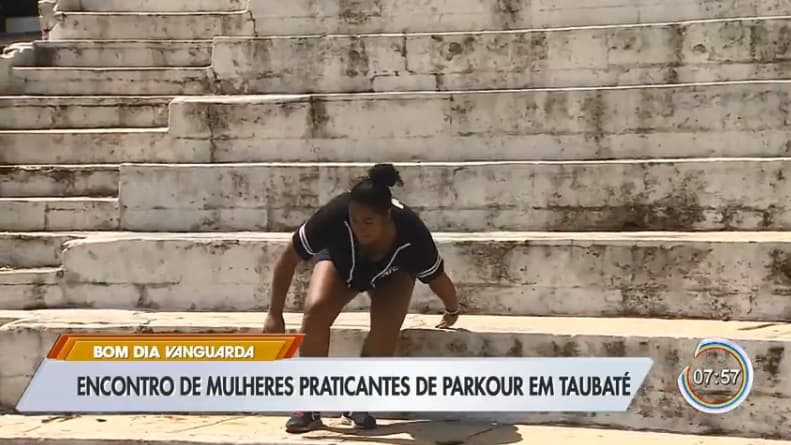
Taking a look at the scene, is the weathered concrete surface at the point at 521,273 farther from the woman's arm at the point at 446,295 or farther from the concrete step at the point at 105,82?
the concrete step at the point at 105,82

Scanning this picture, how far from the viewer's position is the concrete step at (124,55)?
279 inches

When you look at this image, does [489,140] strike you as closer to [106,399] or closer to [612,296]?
[612,296]

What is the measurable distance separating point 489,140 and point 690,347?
2.00 metres

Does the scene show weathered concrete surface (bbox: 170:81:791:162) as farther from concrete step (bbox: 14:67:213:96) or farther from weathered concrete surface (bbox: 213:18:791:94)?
concrete step (bbox: 14:67:213:96)

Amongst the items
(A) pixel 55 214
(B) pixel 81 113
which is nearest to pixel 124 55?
(B) pixel 81 113

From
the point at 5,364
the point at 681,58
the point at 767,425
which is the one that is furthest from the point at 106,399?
the point at 681,58

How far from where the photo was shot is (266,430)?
4.07m

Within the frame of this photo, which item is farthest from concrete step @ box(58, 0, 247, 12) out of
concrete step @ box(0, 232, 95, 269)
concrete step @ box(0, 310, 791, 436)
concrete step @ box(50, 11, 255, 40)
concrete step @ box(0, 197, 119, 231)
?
concrete step @ box(0, 310, 791, 436)

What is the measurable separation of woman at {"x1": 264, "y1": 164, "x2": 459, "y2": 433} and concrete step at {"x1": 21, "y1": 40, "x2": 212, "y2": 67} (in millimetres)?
3501

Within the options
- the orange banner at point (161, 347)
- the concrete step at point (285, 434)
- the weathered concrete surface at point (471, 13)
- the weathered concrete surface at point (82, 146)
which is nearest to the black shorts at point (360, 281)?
the orange banner at point (161, 347)

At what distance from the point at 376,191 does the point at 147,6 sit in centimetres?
467

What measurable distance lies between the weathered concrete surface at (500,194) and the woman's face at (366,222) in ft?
4.43

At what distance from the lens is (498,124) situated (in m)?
5.51

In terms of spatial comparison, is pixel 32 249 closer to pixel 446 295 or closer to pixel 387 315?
pixel 387 315
